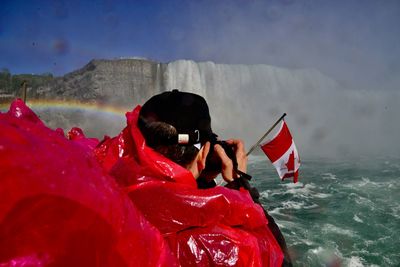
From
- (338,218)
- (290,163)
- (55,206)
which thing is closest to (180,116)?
(55,206)

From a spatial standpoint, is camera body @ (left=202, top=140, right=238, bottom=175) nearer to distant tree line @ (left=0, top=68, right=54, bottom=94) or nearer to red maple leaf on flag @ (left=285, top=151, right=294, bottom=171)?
red maple leaf on flag @ (left=285, top=151, right=294, bottom=171)

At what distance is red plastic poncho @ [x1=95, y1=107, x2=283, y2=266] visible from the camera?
1.28 m

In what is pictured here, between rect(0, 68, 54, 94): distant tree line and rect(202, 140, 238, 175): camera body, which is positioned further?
rect(0, 68, 54, 94): distant tree line

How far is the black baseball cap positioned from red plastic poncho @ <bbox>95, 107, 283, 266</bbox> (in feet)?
0.56

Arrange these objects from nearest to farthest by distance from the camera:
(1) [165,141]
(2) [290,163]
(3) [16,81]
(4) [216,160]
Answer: (1) [165,141] → (4) [216,160] → (2) [290,163] → (3) [16,81]

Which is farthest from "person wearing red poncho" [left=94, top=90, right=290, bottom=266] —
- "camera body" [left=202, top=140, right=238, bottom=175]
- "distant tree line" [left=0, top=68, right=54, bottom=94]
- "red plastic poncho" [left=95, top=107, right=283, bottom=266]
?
"distant tree line" [left=0, top=68, right=54, bottom=94]

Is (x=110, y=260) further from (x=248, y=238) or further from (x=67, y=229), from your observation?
(x=248, y=238)

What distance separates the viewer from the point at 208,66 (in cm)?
3347

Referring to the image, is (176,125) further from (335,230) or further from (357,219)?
(357,219)

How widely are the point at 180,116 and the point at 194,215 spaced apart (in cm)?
51

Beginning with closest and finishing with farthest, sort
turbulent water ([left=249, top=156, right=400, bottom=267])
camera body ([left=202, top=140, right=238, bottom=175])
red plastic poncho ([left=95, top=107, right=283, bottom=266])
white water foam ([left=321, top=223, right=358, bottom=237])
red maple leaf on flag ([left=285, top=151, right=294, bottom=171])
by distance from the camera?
red plastic poncho ([left=95, top=107, right=283, bottom=266]) < camera body ([left=202, top=140, right=238, bottom=175]) < red maple leaf on flag ([left=285, top=151, right=294, bottom=171]) < turbulent water ([left=249, top=156, right=400, bottom=267]) < white water foam ([left=321, top=223, right=358, bottom=237])

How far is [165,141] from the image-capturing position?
1584mm

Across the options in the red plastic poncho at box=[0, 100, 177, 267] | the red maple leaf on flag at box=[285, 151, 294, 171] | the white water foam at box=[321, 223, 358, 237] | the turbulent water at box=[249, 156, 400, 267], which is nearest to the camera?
the red plastic poncho at box=[0, 100, 177, 267]

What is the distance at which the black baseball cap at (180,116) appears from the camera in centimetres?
160
